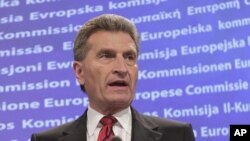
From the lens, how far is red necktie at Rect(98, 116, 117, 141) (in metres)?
1.59

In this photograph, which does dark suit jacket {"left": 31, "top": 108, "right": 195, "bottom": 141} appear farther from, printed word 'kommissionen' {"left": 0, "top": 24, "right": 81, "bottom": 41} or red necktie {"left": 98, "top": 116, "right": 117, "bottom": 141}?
printed word 'kommissionen' {"left": 0, "top": 24, "right": 81, "bottom": 41}

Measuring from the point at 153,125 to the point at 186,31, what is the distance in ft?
3.57

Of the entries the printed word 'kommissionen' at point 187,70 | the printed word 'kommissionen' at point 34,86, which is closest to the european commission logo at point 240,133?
the printed word 'kommissionen' at point 187,70

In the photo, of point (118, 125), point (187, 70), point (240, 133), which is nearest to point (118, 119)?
point (118, 125)

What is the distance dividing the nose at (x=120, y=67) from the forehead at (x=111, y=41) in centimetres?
4

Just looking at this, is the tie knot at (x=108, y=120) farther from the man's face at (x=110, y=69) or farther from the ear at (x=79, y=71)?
the ear at (x=79, y=71)

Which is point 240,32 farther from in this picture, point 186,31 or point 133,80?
point 133,80

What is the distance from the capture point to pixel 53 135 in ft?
5.59

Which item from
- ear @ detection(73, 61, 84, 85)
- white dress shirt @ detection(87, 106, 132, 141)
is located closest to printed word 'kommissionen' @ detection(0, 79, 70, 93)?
ear @ detection(73, 61, 84, 85)

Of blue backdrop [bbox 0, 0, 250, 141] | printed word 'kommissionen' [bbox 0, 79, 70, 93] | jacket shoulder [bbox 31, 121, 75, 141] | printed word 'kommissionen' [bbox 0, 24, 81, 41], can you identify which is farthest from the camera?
printed word 'kommissionen' [bbox 0, 24, 81, 41]

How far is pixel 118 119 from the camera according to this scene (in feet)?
5.39

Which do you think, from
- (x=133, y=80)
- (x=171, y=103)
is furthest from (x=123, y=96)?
(x=171, y=103)

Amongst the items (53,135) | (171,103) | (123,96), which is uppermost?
(123,96)

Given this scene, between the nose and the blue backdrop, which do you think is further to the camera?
the blue backdrop
